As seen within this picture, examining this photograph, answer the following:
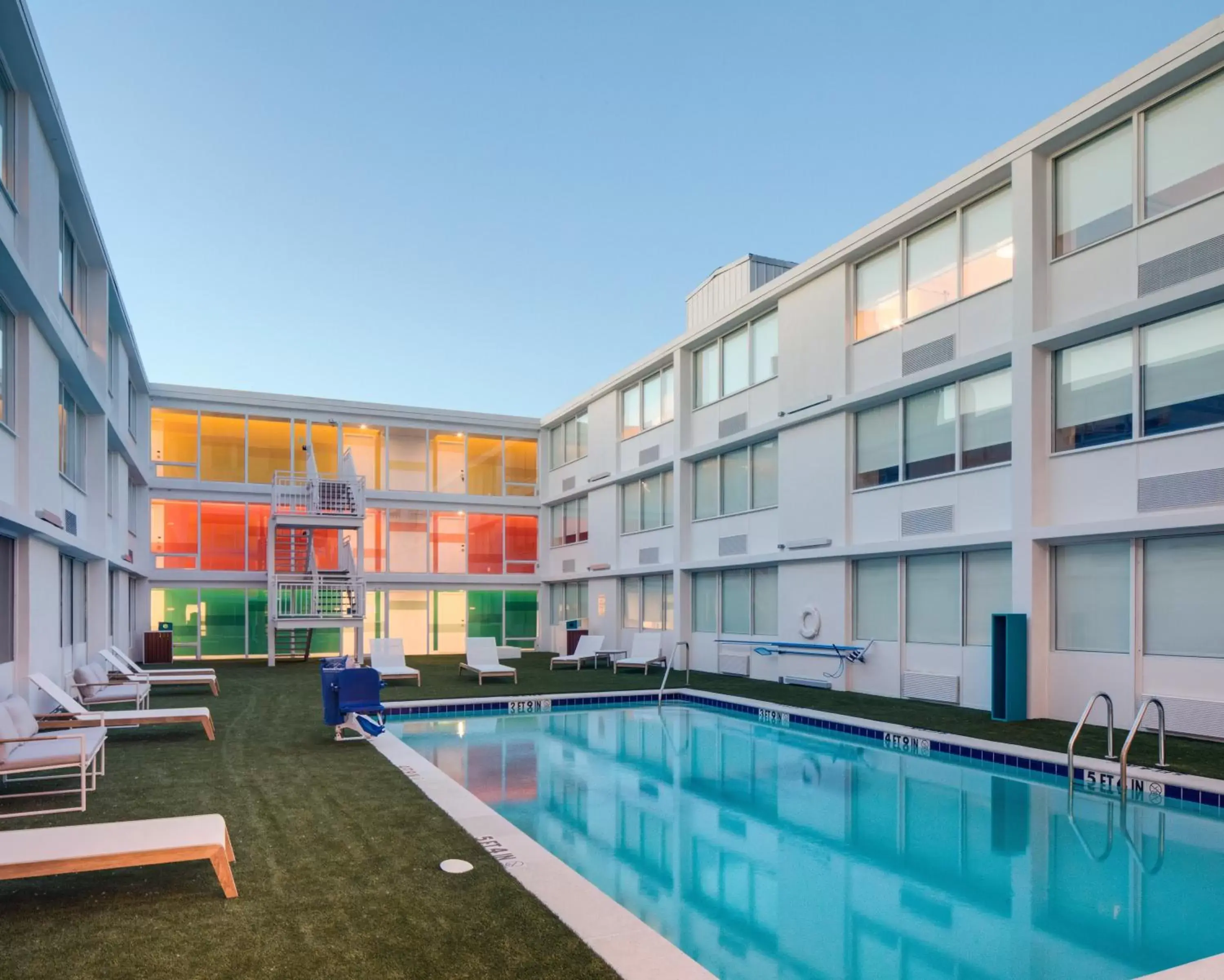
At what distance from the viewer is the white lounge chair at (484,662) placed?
15.7m

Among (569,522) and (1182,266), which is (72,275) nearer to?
(1182,266)

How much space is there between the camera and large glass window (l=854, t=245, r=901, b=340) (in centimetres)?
1331

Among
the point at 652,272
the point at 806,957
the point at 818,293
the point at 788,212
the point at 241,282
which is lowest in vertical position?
the point at 806,957

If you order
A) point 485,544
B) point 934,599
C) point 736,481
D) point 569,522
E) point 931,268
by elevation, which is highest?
point 931,268

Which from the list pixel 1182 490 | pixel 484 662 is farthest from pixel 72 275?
pixel 1182 490

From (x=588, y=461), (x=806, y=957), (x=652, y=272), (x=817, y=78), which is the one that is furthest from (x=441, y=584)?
(x=652, y=272)

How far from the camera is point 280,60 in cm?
2233

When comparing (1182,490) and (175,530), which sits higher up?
(1182,490)

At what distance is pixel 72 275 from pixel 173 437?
11036 millimetres

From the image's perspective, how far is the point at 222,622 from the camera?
22891 millimetres

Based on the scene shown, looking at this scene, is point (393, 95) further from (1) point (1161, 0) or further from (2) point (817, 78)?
(1) point (1161, 0)

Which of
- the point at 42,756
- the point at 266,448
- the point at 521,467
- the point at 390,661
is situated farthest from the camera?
the point at 521,467

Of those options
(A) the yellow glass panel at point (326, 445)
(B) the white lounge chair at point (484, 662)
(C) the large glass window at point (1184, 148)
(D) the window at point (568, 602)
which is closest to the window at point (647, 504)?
(D) the window at point (568, 602)

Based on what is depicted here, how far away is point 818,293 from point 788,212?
6231 cm
